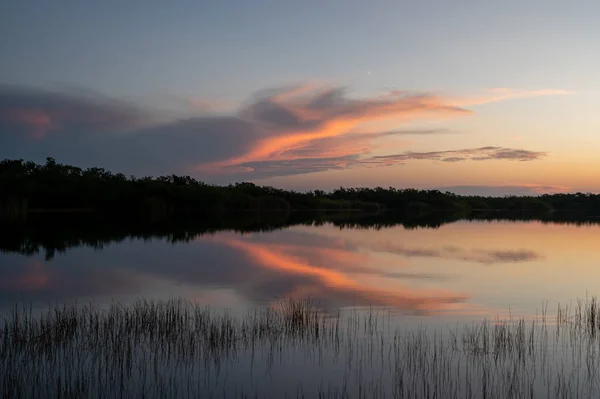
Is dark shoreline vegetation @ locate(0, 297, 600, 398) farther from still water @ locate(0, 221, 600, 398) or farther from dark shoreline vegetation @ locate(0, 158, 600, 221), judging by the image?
dark shoreline vegetation @ locate(0, 158, 600, 221)

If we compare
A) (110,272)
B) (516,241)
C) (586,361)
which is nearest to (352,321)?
(586,361)

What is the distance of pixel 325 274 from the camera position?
15727mm

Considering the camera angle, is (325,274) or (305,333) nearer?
(305,333)

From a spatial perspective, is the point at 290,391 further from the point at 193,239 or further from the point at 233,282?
the point at 193,239

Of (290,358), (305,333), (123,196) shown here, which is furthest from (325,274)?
(123,196)

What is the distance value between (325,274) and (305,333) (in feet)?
25.7

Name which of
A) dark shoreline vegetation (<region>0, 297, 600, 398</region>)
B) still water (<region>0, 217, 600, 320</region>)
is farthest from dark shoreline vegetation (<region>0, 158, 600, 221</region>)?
dark shoreline vegetation (<region>0, 297, 600, 398</region>)

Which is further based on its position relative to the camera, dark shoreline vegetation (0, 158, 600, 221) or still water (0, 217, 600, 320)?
dark shoreline vegetation (0, 158, 600, 221)

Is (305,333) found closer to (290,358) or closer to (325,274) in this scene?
(290,358)

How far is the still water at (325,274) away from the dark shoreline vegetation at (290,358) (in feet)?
6.49

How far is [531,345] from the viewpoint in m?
7.35

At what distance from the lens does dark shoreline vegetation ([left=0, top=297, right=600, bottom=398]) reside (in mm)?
5695

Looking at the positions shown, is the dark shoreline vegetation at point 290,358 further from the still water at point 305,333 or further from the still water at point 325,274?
the still water at point 325,274

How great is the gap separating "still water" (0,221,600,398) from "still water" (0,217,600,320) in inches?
3.3
